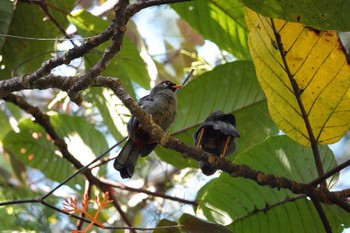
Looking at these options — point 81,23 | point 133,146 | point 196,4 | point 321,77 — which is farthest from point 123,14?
point 81,23

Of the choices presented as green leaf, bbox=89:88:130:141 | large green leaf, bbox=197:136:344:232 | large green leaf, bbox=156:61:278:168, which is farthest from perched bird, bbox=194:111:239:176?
green leaf, bbox=89:88:130:141

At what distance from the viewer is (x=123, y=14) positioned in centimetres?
135

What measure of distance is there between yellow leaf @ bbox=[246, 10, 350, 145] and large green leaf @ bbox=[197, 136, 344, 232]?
0.23 metres

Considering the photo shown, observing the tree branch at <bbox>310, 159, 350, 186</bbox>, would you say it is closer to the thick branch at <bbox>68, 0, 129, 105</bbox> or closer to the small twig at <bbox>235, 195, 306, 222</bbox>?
the small twig at <bbox>235, 195, 306, 222</bbox>

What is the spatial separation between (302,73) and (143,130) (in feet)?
1.30

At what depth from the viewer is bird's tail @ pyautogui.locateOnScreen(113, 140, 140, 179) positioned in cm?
154

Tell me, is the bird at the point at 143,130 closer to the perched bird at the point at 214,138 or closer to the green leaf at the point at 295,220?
the perched bird at the point at 214,138

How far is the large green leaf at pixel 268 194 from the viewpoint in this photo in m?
1.69

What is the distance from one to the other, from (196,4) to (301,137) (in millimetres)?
809

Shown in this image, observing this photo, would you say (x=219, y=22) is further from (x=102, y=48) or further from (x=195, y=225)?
(x=195, y=225)

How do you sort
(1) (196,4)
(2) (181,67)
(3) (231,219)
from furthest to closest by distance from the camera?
(2) (181,67), (1) (196,4), (3) (231,219)

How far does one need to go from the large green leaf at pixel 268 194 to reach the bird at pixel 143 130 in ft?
0.77

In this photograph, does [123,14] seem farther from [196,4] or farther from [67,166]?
[67,166]

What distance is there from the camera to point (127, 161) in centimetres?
155
